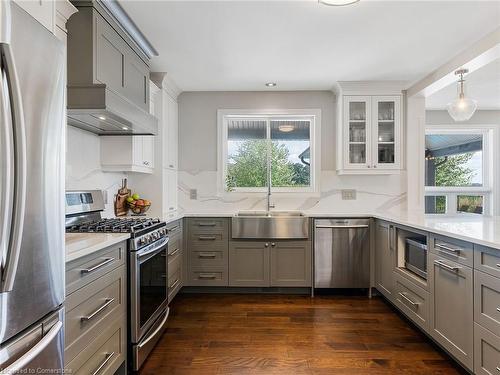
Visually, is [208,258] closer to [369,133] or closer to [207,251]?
[207,251]

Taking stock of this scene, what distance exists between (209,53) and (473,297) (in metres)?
2.68

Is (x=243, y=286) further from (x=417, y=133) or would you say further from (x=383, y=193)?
(x=417, y=133)

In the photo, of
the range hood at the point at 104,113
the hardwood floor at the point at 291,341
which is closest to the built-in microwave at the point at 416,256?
the hardwood floor at the point at 291,341

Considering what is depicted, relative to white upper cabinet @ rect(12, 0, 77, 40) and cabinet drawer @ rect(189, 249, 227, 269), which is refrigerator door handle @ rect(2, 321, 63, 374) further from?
cabinet drawer @ rect(189, 249, 227, 269)

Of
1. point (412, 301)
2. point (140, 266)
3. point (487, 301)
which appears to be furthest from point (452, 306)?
point (140, 266)

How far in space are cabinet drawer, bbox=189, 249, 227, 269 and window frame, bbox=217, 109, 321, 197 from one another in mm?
859

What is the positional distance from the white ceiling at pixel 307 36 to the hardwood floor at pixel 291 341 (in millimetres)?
2364

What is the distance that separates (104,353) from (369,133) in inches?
133

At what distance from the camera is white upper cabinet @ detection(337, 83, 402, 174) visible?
390 centimetres

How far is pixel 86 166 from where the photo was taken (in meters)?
2.76

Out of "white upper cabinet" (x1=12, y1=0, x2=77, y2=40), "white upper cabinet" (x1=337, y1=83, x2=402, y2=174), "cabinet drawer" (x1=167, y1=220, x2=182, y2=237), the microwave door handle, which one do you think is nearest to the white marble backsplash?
"white upper cabinet" (x1=337, y1=83, x2=402, y2=174)

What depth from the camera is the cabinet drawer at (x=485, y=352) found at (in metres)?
1.70

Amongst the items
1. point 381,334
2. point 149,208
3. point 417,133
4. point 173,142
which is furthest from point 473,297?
point 173,142

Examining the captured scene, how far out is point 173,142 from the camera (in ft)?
13.1
